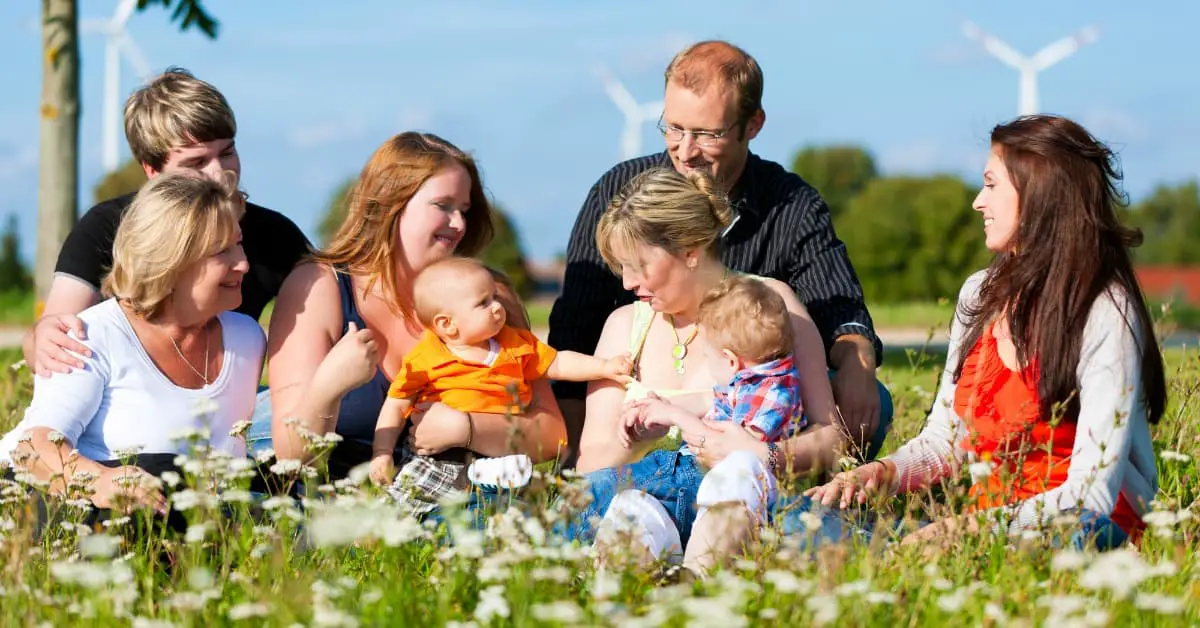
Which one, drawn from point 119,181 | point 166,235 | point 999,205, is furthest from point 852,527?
point 119,181

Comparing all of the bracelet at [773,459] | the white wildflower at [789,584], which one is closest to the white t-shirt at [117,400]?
the bracelet at [773,459]

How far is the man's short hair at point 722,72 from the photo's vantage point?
17.3 ft

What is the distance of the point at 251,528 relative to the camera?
3.86 metres

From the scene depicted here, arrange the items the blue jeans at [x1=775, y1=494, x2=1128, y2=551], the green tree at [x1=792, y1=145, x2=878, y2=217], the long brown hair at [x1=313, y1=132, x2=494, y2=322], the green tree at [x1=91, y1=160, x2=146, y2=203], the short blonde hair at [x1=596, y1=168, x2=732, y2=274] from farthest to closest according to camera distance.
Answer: the green tree at [x1=792, y1=145, x2=878, y2=217]
the green tree at [x1=91, y1=160, x2=146, y2=203]
the long brown hair at [x1=313, y1=132, x2=494, y2=322]
the short blonde hair at [x1=596, y1=168, x2=732, y2=274]
the blue jeans at [x1=775, y1=494, x2=1128, y2=551]

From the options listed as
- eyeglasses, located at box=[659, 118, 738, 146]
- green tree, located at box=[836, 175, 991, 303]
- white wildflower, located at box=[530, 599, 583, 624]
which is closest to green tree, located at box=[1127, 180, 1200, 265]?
green tree, located at box=[836, 175, 991, 303]

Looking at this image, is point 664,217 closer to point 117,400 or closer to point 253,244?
point 117,400

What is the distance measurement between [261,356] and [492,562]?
2213mm

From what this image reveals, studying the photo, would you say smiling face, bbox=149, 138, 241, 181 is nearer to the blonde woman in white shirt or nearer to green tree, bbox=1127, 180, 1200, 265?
the blonde woman in white shirt

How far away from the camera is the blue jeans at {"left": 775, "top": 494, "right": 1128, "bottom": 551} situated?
3.87m

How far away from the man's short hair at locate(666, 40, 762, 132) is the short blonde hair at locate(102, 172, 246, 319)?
1.79m

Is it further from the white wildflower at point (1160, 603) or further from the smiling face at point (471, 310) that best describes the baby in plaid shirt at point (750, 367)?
the white wildflower at point (1160, 603)

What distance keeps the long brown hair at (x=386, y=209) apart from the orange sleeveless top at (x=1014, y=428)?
80.1 inches

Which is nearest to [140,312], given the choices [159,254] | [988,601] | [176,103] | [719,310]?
[159,254]

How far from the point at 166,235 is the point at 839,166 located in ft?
157
